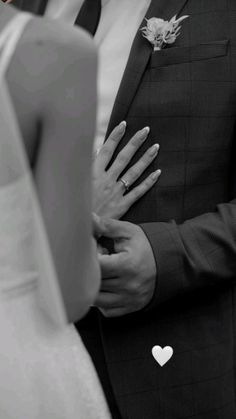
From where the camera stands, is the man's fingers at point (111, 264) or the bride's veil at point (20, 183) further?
the man's fingers at point (111, 264)

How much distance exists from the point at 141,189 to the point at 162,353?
0.35 m

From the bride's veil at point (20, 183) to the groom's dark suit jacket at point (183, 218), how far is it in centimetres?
67

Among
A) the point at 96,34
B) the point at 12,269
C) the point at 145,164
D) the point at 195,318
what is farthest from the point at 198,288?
the point at 12,269

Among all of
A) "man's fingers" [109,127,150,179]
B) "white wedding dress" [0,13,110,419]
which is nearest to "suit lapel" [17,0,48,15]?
"man's fingers" [109,127,150,179]

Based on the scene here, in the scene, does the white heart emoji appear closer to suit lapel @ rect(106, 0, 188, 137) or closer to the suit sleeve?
the suit sleeve

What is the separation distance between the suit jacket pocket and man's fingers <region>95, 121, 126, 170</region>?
162 millimetres

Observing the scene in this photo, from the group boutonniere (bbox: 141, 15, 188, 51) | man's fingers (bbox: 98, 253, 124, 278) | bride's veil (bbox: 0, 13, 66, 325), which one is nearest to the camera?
bride's veil (bbox: 0, 13, 66, 325)

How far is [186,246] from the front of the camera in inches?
70.6

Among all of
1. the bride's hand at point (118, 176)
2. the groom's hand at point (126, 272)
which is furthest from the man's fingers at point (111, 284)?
the bride's hand at point (118, 176)

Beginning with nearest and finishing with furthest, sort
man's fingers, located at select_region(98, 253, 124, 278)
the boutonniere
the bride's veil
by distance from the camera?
the bride's veil
man's fingers, located at select_region(98, 253, 124, 278)
the boutonniere

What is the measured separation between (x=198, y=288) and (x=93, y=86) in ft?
2.74

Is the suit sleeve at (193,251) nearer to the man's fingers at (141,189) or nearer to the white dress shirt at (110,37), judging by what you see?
the man's fingers at (141,189)

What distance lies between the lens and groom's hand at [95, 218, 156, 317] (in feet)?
5.50

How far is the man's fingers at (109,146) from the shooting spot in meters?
1.73
